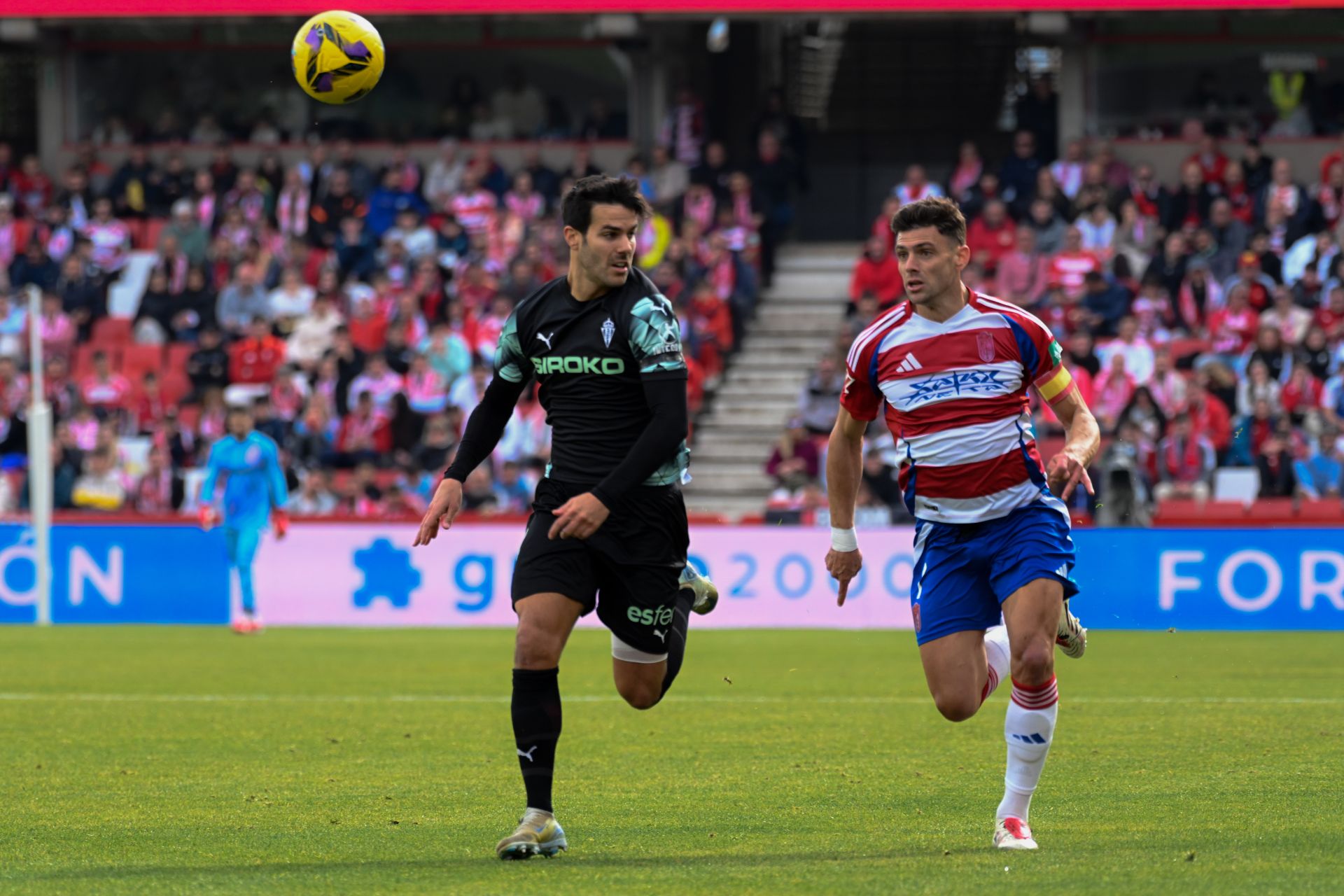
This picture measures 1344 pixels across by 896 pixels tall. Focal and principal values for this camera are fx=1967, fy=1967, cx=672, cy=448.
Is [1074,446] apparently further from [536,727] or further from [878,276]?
[878,276]

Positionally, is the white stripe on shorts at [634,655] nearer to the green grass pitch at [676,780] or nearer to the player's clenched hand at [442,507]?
the green grass pitch at [676,780]

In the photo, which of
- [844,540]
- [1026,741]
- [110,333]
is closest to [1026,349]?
[844,540]

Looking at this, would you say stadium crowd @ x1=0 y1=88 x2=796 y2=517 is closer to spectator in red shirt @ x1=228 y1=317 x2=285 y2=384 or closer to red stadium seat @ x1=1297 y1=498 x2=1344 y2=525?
spectator in red shirt @ x1=228 y1=317 x2=285 y2=384

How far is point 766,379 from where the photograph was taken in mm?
24328

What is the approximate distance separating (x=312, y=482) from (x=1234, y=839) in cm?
1608

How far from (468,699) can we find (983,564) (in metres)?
6.31

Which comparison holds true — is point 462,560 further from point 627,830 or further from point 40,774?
point 627,830

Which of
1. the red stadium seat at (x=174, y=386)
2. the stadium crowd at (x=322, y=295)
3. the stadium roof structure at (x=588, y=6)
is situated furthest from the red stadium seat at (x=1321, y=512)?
A: the red stadium seat at (x=174, y=386)

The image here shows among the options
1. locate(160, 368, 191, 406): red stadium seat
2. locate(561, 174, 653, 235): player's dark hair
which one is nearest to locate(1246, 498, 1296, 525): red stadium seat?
locate(561, 174, 653, 235): player's dark hair

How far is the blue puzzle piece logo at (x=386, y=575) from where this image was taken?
19672 millimetres

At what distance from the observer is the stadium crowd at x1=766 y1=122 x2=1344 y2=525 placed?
1962cm

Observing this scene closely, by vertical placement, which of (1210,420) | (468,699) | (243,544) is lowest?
(468,699)

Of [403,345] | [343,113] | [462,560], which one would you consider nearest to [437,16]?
[343,113]

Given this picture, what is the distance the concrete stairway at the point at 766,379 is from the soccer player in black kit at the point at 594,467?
13660 millimetres
